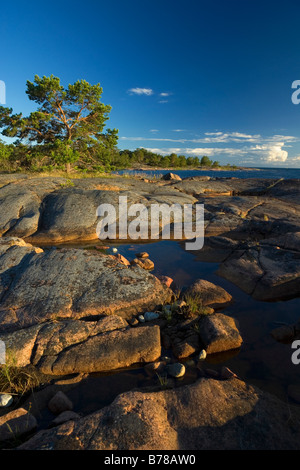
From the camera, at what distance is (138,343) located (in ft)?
14.5

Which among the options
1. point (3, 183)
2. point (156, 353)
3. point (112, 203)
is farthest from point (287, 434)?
point (3, 183)

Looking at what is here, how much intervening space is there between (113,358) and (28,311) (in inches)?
92.0

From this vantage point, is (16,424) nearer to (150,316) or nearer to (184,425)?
(184,425)

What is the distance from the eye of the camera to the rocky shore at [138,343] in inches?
106

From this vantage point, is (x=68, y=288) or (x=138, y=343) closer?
(x=138, y=343)

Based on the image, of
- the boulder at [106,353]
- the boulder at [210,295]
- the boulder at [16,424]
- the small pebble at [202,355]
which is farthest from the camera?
the boulder at [210,295]

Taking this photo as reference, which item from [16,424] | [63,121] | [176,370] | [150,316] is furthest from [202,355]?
[63,121]

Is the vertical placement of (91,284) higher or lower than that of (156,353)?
higher

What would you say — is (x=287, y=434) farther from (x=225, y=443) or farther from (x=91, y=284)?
(x=91, y=284)

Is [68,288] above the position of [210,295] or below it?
above

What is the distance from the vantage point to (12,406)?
338 cm

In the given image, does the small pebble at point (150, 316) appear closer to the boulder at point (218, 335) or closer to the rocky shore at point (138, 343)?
the rocky shore at point (138, 343)

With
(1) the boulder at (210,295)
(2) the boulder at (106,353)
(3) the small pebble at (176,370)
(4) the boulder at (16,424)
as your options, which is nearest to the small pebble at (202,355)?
(3) the small pebble at (176,370)

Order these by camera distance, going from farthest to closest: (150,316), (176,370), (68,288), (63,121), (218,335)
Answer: (63,121), (68,288), (150,316), (218,335), (176,370)
